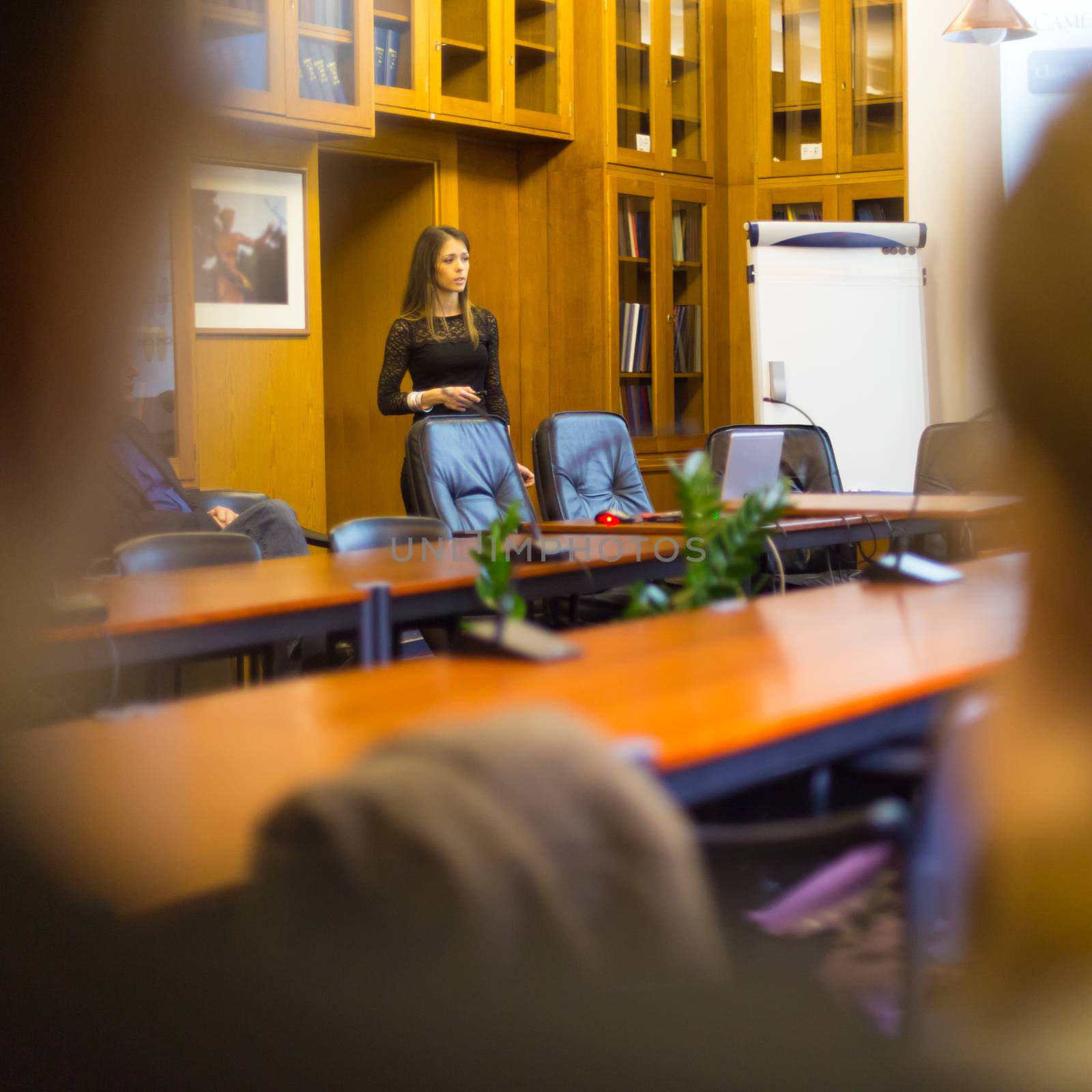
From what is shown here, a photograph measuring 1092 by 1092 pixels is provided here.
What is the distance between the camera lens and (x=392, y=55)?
5250 mm

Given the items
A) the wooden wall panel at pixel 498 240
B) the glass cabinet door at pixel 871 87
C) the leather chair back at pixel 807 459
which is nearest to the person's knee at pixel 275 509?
the leather chair back at pixel 807 459

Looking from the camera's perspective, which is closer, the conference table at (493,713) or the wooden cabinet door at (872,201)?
the conference table at (493,713)

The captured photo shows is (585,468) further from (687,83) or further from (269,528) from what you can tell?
(687,83)

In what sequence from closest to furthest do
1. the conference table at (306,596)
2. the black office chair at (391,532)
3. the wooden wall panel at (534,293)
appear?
1. the conference table at (306,596)
2. the black office chair at (391,532)
3. the wooden wall panel at (534,293)

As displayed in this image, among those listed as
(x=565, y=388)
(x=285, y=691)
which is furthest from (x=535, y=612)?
(x=565, y=388)

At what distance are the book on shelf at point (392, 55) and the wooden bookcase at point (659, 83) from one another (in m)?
1.12

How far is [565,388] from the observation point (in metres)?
6.20

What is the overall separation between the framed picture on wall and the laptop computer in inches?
88.9

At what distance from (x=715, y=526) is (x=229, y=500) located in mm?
2529

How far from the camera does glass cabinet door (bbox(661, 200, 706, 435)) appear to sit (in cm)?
647

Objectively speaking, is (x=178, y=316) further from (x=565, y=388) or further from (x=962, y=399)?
(x=962, y=399)

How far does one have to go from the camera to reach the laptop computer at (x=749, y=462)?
3.24 m

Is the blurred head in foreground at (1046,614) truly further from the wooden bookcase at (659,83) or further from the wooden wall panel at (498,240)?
the wooden bookcase at (659,83)

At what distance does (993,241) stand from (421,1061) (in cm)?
40
